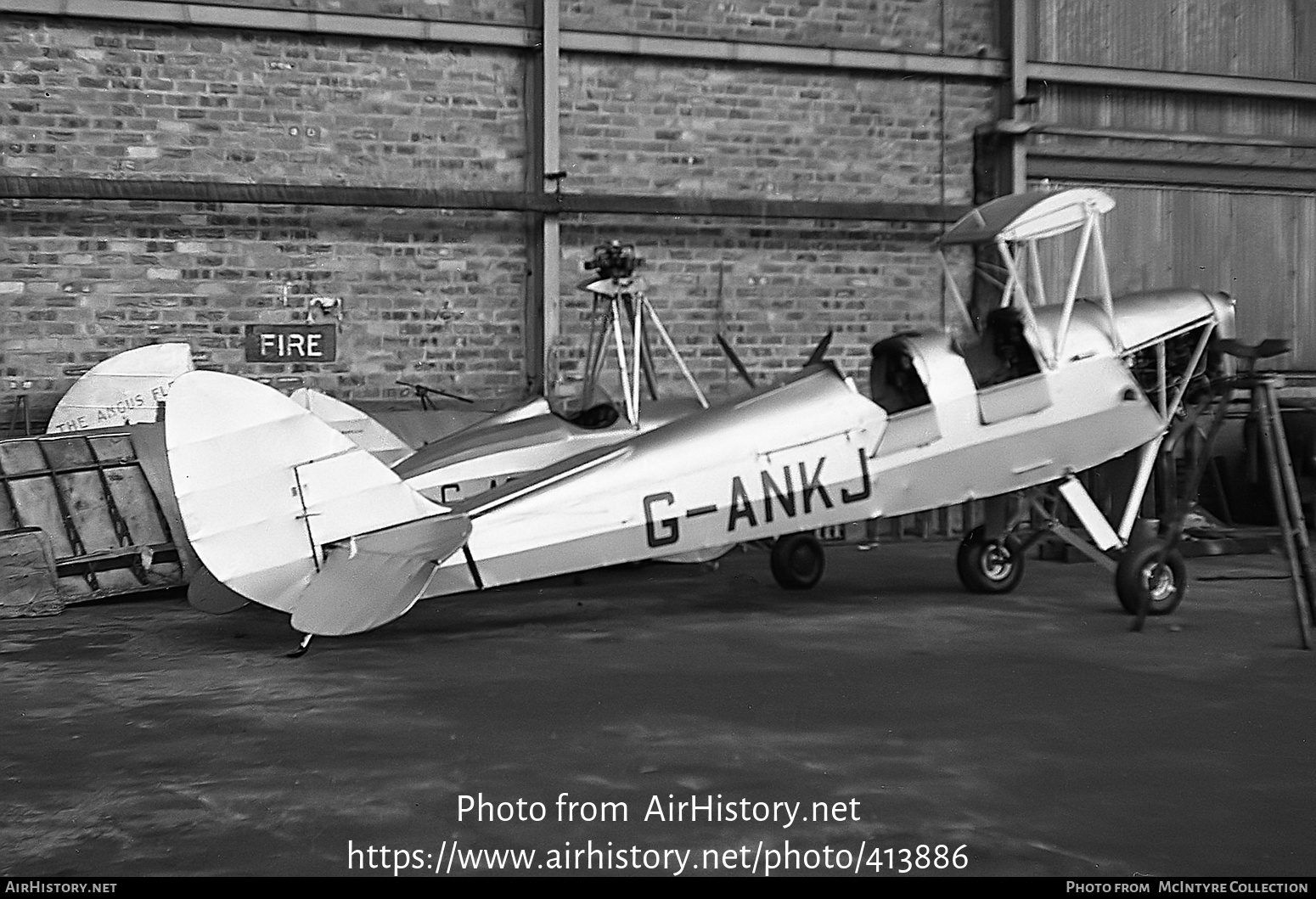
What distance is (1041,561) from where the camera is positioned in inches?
394

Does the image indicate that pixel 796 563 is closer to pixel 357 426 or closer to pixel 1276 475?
pixel 1276 475

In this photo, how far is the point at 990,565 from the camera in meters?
8.34

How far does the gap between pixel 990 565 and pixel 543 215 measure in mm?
5273

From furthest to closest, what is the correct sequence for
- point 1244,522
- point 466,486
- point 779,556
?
point 1244,522
point 779,556
point 466,486

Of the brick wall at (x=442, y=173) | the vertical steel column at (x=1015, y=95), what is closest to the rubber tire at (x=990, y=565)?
the brick wall at (x=442, y=173)

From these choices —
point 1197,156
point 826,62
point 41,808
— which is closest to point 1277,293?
point 1197,156

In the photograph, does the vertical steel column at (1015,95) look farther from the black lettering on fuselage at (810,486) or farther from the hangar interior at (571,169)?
the black lettering on fuselage at (810,486)

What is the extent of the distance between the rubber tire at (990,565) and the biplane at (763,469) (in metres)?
0.02

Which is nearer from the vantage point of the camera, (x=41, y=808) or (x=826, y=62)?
(x=41, y=808)

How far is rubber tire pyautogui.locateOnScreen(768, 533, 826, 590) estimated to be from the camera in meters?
8.66

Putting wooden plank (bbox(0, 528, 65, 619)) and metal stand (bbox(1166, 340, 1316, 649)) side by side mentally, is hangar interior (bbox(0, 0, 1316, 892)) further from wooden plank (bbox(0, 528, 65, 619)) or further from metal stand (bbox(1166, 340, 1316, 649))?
metal stand (bbox(1166, 340, 1316, 649))

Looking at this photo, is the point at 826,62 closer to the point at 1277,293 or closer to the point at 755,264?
the point at 755,264

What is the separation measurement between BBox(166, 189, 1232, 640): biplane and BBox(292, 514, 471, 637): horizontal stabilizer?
1 centimetres

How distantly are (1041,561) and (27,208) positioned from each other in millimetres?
8487
